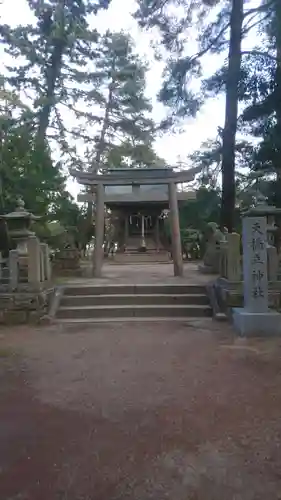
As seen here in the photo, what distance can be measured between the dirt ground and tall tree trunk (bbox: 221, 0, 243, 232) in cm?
546

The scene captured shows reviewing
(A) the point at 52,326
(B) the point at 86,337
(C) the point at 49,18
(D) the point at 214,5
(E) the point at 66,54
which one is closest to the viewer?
(B) the point at 86,337

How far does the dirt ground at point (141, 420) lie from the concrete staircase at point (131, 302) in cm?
171

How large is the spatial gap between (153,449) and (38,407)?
1198 millimetres

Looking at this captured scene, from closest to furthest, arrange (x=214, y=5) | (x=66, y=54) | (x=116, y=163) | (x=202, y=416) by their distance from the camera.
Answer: (x=202, y=416) → (x=214, y=5) → (x=66, y=54) → (x=116, y=163)

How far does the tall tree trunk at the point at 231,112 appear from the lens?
388 inches

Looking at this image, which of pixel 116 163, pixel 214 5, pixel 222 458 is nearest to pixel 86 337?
pixel 222 458

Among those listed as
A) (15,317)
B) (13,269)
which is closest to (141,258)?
(13,269)

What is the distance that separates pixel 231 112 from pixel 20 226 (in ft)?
18.9

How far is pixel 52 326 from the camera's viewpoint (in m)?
6.87

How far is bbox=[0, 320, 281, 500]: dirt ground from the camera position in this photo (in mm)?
2348

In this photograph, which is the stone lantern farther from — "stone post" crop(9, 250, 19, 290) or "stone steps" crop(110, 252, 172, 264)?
"stone steps" crop(110, 252, 172, 264)

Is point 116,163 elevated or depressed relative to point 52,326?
elevated

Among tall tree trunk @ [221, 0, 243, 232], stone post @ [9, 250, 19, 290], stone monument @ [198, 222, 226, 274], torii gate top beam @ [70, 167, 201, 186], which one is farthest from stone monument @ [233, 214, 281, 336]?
torii gate top beam @ [70, 167, 201, 186]

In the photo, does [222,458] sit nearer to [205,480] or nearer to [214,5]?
[205,480]
